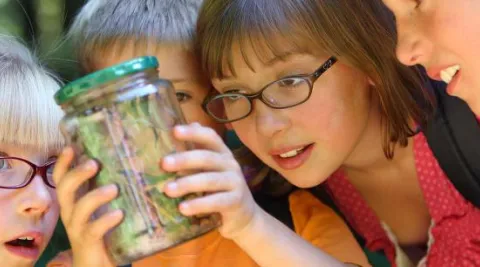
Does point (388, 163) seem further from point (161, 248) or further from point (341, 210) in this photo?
point (161, 248)

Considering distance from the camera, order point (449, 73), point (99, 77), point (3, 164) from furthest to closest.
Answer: point (3, 164)
point (449, 73)
point (99, 77)

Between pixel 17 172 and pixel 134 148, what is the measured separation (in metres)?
0.38

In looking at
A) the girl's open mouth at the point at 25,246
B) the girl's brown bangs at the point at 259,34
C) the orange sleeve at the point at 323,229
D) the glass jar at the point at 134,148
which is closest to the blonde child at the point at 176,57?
the orange sleeve at the point at 323,229

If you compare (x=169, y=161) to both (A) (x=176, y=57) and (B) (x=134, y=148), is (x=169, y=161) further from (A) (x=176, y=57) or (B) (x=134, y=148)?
(A) (x=176, y=57)

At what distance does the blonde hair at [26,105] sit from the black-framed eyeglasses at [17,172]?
35 mm

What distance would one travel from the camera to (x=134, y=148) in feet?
2.19

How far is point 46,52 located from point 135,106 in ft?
2.19

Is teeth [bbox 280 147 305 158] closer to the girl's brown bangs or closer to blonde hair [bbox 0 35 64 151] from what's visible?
the girl's brown bangs

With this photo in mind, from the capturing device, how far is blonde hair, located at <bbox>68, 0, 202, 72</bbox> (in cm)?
107

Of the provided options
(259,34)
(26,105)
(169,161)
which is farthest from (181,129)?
(26,105)

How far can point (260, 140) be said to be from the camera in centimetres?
103

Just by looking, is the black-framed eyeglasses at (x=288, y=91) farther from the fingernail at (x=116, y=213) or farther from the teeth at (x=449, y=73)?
the fingernail at (x=116, y=213)

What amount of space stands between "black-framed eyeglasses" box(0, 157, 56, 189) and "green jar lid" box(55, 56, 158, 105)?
0.34 metres

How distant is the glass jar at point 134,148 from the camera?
664 millimetres
